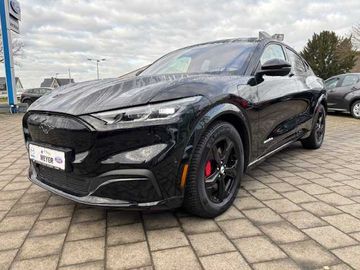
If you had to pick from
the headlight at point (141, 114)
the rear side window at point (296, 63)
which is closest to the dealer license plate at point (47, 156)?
the headlight at point (141, 114)

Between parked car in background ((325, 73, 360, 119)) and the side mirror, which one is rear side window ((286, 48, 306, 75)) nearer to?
the side mirror

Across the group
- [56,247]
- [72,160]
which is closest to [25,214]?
[56,247]

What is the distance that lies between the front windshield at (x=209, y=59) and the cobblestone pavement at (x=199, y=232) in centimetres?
121

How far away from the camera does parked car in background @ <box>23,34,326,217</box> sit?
197 cm

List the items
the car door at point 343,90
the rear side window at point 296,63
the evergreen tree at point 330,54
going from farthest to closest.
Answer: the evergreen tree at point 330,54 → the car door at point 343,90 → the rear side window at point 296,63

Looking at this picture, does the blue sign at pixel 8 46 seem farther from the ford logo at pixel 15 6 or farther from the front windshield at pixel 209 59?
the front windshield at pixel 209 59

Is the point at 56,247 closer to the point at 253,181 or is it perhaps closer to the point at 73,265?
the point at 73,265

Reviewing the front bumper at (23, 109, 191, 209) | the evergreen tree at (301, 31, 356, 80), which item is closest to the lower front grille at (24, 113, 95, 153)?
the front bumper at (23, 109, 191, 209)

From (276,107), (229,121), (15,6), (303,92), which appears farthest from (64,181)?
(15,6)

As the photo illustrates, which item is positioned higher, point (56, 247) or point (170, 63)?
point (170, 63)

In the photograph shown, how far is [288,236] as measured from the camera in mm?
2168

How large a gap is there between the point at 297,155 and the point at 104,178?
3369 millimetres

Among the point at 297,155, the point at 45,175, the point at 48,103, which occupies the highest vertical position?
the point at 48,103

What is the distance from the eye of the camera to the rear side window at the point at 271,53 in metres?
3.22
